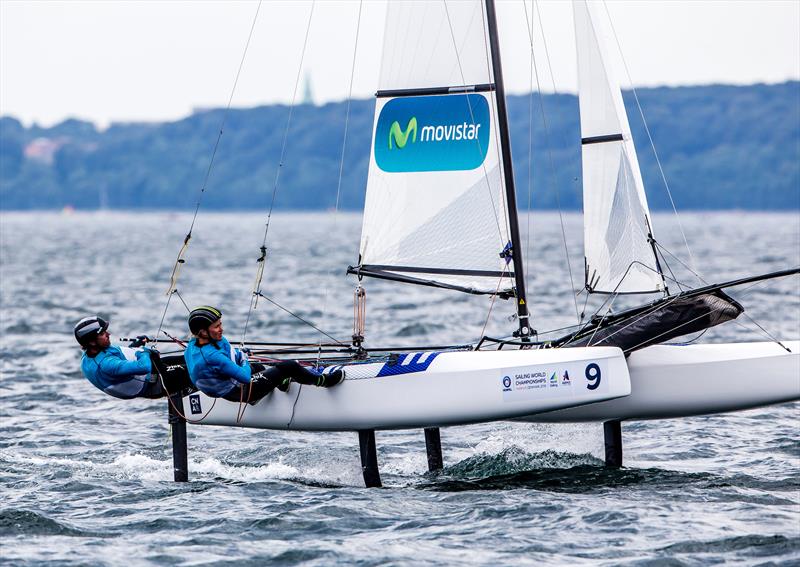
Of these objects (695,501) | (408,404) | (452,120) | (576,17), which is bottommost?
(695,501)

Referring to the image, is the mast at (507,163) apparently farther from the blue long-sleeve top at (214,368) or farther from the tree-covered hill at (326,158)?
the tree-covered hill at (326,158)

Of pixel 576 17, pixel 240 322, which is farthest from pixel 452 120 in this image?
pixel 240 322

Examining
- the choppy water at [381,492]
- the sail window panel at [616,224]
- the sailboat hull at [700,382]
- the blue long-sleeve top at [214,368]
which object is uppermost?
the sail window panel at [616,224]

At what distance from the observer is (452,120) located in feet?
29.9

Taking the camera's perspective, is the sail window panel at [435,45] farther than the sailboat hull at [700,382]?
Yes

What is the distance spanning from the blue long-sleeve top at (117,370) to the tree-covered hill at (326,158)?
94.2m

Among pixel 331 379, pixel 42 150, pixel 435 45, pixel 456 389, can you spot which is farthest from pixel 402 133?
pixel 42 150

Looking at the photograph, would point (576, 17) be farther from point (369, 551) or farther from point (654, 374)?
point (369, 551)

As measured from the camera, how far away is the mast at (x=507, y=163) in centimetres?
875

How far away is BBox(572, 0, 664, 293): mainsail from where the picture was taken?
29.0ft

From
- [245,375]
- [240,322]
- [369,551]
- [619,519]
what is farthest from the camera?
[240,322]

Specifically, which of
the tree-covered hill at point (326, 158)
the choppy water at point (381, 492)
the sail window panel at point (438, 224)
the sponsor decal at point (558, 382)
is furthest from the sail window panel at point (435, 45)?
the tree-covered hill at point (326, 158)

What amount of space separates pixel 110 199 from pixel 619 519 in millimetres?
155154

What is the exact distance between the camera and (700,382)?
8.15 metres
